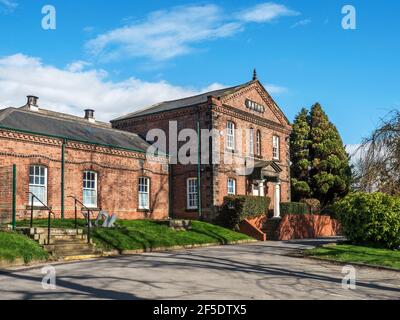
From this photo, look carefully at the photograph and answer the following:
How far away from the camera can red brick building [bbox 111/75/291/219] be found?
29.2m

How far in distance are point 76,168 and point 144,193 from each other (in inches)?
203

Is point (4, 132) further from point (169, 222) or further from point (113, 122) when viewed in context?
point (113, 122)

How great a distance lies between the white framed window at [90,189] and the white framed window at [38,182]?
2392 mm

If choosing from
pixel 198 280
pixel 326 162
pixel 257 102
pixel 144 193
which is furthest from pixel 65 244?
pixel 326 162

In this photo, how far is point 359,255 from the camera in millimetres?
16922

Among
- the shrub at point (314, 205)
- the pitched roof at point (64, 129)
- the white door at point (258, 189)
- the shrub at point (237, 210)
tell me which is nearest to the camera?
the pitched roof at point (64, 129)

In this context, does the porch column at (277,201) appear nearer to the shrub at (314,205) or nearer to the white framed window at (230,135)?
the white framed window at (230,135)

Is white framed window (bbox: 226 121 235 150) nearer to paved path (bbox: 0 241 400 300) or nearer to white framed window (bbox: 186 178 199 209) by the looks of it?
white framed window (bbox: 186 178 199 209)

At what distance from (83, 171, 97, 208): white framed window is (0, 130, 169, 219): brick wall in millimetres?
251

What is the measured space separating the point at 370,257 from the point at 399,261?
104cm

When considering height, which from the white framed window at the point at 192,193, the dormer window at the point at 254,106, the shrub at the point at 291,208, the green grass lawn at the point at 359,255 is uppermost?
the dormer window at the point at 254,106

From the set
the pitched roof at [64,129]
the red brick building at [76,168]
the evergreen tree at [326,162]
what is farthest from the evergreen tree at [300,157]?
the pitched roof at [64,129]

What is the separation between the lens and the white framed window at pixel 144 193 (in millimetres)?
27953

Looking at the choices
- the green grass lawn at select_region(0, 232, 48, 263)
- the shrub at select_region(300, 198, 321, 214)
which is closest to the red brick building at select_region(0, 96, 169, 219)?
the green grass lawn at select_region(0, 232, 48, 263)
